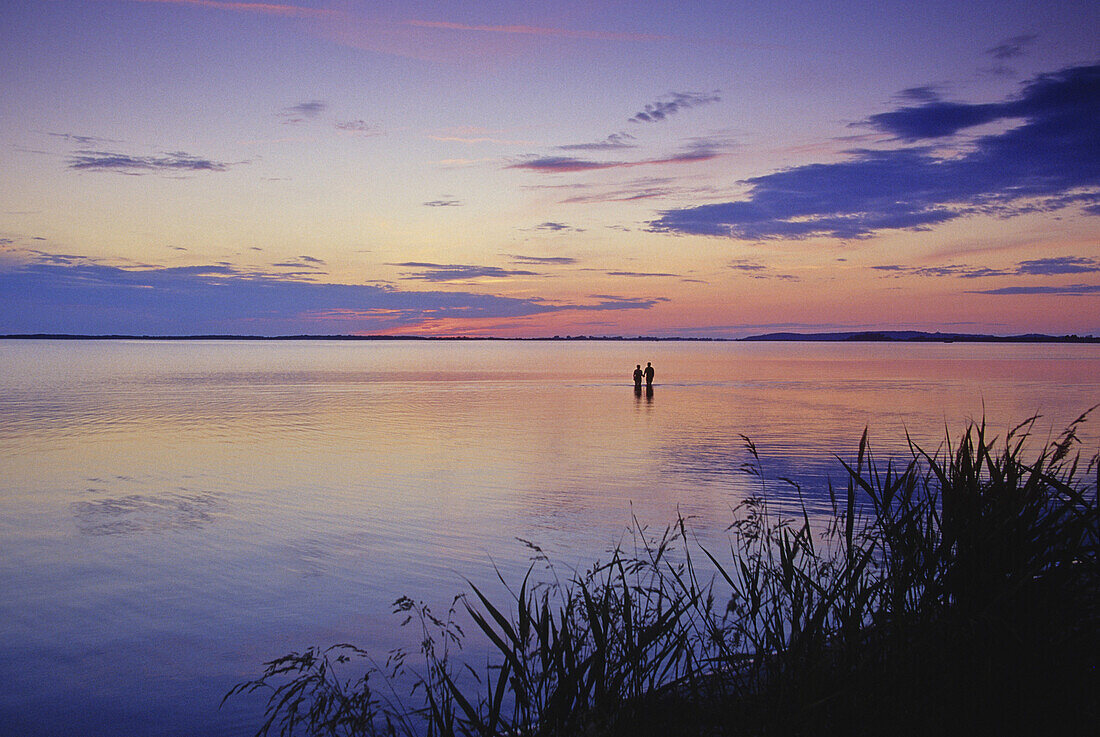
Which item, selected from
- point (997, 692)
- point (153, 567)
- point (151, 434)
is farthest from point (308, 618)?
point (151, 434)

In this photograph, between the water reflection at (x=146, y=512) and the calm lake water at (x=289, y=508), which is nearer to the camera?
the calm lake water at (x=289, y=508)

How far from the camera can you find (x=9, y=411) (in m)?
29.4

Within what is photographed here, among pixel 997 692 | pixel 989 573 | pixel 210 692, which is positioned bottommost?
pixel 210 692

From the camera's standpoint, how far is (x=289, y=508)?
1424 cm

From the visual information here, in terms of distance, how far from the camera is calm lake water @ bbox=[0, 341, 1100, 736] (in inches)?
300

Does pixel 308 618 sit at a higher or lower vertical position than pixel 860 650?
lower

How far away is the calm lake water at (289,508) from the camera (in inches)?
300

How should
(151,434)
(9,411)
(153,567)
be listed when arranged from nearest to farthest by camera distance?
(153,567) < (151,434) < (9,411)

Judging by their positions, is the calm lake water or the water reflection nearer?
the calm lake water

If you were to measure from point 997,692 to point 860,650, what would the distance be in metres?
0.67

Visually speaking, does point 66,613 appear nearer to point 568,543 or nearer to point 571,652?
point 568,543

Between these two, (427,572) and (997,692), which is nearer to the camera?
(997,692)

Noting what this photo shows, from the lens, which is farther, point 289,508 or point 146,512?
point 289,508

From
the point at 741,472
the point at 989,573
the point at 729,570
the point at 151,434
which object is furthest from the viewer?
the point at 151,434
